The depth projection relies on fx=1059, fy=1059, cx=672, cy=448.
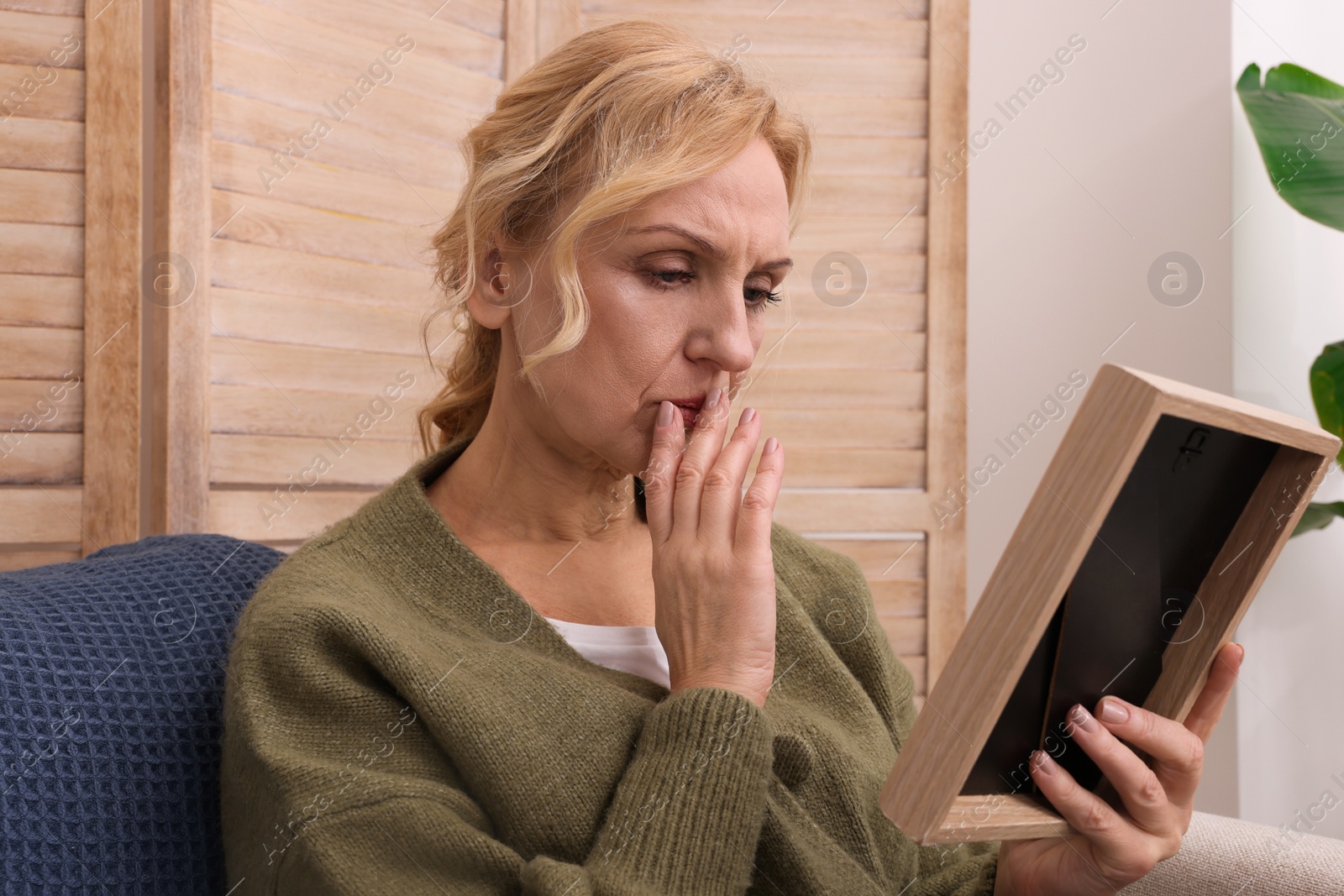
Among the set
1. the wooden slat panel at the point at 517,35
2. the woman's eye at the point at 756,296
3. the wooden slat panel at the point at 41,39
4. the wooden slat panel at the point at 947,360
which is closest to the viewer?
the woman's eye at the point at 756,296

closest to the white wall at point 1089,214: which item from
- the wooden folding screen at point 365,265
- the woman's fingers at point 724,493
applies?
the wooden folding screen at point 365,265

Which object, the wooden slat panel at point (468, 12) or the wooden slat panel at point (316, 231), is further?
the wooden slat panel at point (468, 12)

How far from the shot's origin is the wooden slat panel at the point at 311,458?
5.05 ft

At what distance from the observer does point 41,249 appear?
4.59 ft

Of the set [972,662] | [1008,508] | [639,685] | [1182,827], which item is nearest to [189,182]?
[639,685]

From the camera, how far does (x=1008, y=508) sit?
2.35 metres

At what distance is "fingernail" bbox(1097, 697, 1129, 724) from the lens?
81cm

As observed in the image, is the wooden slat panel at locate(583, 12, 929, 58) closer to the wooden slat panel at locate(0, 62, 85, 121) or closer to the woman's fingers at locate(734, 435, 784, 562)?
the wooden slat panel at locate(0, 62, 85, 121)

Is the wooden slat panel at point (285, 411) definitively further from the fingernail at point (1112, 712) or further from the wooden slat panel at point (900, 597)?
the fingernail at point (1112, 712)

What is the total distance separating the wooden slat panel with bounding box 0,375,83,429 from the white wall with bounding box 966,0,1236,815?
1736 mm

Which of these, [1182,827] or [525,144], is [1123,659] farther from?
[525,144]

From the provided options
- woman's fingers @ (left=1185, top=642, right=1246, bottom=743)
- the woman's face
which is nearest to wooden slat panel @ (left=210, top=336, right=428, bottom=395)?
the woman's face

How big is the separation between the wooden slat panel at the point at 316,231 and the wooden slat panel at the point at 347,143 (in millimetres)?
82

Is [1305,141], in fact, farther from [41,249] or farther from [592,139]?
[41,249]
